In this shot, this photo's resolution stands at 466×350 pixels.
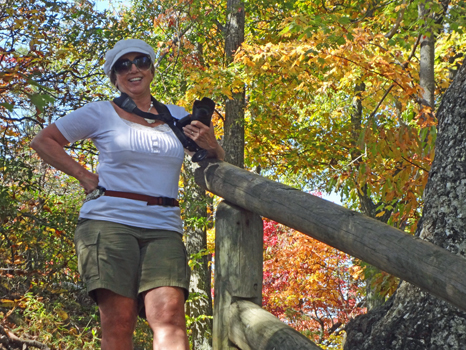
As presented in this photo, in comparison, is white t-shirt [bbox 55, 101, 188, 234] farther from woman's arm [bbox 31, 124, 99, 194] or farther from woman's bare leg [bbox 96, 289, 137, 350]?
woman's bare leg [bbox 96, 289, 137, 350]

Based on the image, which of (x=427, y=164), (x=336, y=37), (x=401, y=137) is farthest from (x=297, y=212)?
(x=336, y=37)

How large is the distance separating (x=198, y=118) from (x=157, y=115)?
0.21m

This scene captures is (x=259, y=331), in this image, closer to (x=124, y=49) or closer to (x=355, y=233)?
(x=355, y=233)

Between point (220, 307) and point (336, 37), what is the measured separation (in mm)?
4864

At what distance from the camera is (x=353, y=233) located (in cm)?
171

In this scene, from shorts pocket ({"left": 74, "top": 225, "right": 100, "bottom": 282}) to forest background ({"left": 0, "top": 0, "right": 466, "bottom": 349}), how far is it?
96cm

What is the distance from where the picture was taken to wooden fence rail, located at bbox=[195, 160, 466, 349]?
1.39m

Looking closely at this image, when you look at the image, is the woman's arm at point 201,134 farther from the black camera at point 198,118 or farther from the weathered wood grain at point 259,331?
the weathered wood grain at point 259,331

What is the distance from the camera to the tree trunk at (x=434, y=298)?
2.42m

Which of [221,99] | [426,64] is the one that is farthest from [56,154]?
[221,99]

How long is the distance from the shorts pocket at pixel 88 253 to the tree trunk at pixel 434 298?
1.32 meters

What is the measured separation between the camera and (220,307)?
2615 millimetres

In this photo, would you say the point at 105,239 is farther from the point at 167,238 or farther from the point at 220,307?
the point at 220,307

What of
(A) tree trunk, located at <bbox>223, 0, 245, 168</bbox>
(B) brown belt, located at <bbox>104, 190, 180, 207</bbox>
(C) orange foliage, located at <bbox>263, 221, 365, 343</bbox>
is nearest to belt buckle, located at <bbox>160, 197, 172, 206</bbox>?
(B) brown belt, located at <bbox>104, 190, 180, 207</bbox>
